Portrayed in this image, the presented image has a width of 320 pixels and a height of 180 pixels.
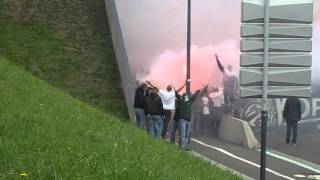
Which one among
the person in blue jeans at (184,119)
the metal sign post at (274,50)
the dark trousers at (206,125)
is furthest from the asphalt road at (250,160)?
the metal sign post at (274,50)

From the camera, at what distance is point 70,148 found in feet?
21.2

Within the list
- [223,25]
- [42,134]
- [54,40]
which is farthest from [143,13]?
[42,134]

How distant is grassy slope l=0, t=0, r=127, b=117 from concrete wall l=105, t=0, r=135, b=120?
185 millimetres

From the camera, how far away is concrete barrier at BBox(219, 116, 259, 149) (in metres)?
17.6

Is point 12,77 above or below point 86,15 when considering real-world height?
below

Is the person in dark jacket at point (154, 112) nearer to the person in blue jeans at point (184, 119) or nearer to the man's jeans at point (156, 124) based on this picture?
the man's jeans at point (156, 124)

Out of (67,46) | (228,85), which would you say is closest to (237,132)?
(228,85)

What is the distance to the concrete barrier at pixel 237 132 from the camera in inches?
691

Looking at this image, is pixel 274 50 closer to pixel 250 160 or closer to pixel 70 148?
pixel 70 148

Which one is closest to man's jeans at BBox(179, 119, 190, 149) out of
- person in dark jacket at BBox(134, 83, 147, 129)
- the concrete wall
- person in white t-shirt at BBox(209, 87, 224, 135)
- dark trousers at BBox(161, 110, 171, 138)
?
dark trousers at BBox(161, 110, 171, 138)

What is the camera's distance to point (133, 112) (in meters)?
17.5

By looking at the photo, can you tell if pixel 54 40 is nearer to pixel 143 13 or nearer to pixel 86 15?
pixel 86 15

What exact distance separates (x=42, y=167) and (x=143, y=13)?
21.8m

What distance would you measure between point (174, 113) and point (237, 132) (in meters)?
1.95
